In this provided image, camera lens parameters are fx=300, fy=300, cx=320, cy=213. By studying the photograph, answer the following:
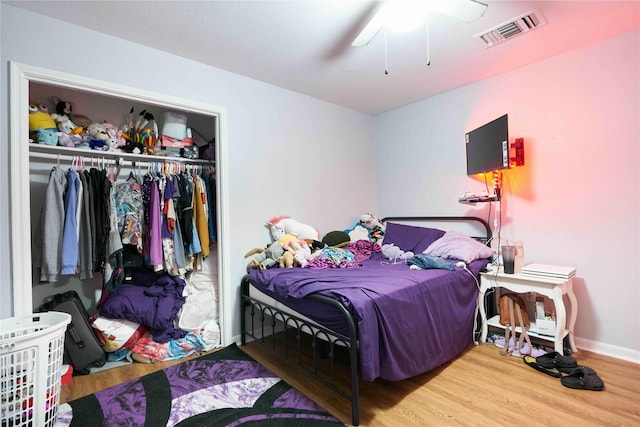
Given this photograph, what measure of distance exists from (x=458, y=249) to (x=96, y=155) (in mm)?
3115

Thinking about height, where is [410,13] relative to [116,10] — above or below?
below

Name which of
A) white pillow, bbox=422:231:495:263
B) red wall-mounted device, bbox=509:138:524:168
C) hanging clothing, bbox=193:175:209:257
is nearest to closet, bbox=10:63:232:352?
hanging clothing, bbox=193:175:209:257

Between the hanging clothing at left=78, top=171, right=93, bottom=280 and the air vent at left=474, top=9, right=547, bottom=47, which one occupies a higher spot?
the air vent at left=474, top=9, right=547, bottom=47

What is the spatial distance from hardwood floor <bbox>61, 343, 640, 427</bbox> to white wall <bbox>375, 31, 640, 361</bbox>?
1.51ft

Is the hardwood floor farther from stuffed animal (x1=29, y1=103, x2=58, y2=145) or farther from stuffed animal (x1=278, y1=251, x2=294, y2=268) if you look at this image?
stuffed animal (x1=29, y1=103, x2=58, y2=145)

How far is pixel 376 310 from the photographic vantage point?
1679mm

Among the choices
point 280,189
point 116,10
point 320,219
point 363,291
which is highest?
point 116,10

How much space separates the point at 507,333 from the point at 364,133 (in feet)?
8.83

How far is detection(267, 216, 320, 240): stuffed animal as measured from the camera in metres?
2.87

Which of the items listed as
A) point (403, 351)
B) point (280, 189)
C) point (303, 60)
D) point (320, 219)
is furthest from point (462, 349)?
point (303, 60)

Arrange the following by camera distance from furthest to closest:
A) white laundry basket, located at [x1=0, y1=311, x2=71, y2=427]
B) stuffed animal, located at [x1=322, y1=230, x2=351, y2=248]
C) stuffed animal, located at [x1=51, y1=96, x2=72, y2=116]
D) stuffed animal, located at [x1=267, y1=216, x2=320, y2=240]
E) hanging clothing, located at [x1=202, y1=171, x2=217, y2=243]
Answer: stuffed animal, located at [x1=322, y1=230, x2=351, y2=248] → stuffed animal, located at [x1=267, y1=216, x2=320, y2=240] → hanging clothing, located at [x1=202, y1=171, x2=217, y2=243] → stuffed animal, located at [x1=51, y1=96, x2=72, y2=116] → white laundry basket, located at [x1=0, y1=311, x2=71, y2=427]

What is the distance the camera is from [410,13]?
5.32 ft

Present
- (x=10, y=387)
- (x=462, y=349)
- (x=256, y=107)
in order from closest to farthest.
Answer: (x=10, y=387), (x=462, y=349), (x=256, y=107)

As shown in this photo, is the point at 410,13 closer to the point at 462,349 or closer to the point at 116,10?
the point at 116,10
